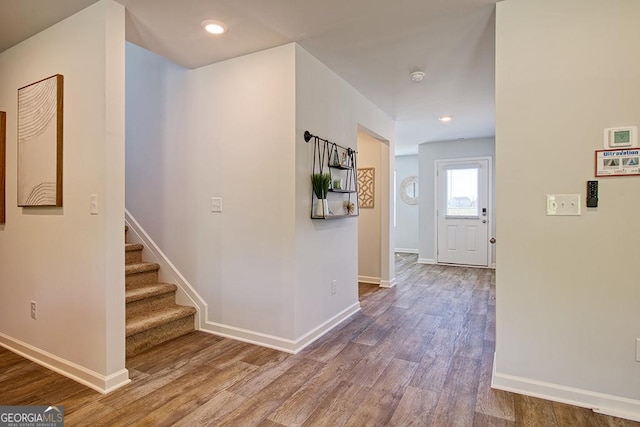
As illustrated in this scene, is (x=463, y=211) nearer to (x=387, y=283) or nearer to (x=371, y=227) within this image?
(x=371, y=227)

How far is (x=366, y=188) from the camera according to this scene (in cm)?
544

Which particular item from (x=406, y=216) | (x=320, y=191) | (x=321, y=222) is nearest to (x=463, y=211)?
(x=406, y=216)

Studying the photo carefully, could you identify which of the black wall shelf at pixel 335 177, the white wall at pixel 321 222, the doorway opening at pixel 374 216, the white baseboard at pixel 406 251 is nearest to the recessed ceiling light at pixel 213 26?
the white wall at pixel 321 222

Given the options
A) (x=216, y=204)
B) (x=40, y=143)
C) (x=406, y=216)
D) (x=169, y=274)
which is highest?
(x=40, y=143)

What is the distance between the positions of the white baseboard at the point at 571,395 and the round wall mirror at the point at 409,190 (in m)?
6.50

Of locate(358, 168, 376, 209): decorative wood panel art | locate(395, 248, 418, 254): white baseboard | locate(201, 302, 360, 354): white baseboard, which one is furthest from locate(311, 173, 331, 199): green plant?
locate(395, 248, 418, 254): white baseboard

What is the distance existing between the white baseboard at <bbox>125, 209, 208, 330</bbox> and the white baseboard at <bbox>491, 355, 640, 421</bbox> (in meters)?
2.37

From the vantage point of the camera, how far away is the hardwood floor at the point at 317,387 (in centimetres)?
184

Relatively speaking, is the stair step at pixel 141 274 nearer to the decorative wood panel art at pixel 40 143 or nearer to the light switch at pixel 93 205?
the decorative wood panel art at pixel 40 143

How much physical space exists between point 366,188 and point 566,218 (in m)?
3.59

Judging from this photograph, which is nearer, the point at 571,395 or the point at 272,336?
the point at 571,395

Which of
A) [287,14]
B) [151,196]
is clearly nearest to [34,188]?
[151,196]

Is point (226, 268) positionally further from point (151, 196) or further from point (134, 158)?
point (134, 158)

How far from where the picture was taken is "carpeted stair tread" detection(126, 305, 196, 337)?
2648mm
